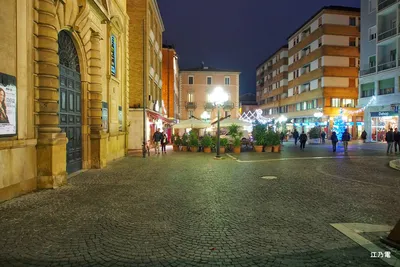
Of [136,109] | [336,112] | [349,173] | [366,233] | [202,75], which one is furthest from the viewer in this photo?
[202,75]

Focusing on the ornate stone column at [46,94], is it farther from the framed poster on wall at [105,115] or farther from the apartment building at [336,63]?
the apartment building at [336,63]

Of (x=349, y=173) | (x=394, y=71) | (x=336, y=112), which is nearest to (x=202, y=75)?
(x=336, y=112)

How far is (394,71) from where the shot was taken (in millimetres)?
32125

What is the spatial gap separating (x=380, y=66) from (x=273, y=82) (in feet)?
124

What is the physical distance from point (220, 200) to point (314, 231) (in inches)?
109

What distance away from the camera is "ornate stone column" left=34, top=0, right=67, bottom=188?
9.00 metres

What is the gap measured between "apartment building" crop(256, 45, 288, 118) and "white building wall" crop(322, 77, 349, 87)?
58.4ft

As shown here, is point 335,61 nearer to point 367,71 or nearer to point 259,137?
point 367,71

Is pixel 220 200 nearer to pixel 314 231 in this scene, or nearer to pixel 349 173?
pixel 314 231

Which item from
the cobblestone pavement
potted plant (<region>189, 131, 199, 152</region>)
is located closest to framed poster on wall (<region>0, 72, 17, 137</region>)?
the cobblestone pavement

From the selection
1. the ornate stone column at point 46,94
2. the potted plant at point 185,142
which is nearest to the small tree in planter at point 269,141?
the potted plant at point 185,142

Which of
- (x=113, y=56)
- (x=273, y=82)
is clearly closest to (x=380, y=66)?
(x=113, y=56)

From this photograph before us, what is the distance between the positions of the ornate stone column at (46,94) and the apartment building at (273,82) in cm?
5903

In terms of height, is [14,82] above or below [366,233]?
above
